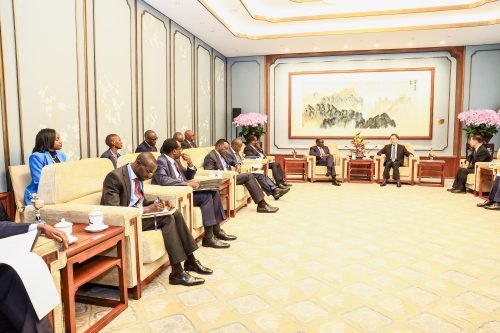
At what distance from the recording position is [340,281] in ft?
10.8

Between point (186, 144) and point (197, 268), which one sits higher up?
point (186, 144)

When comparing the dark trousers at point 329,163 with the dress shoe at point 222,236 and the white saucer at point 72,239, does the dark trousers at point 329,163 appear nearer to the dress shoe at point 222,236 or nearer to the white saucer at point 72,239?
the dress shoe at point 222,236

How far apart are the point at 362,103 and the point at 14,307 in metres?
9.44

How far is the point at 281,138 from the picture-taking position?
34.7 ft

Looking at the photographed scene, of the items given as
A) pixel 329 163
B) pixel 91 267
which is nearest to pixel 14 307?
pixel 91 267

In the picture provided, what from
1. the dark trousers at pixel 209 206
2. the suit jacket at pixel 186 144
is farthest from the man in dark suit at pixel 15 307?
the suit jacket at pixel 186 144

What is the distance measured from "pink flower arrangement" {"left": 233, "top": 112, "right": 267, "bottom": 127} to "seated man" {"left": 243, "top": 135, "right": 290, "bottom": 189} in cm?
110

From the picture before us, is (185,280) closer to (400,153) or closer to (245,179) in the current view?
(245,179)

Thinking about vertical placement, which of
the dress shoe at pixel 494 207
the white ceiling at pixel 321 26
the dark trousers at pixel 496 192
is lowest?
the dress shoe at pixel 494 207

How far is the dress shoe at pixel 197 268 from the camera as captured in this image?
3418mm

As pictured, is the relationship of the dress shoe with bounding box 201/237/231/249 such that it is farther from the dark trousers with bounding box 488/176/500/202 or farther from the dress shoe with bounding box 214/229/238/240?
the dark trousers with bounding box 488/176/500/202

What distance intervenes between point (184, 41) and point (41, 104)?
4.03 m

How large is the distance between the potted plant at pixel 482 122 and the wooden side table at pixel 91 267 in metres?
8.29

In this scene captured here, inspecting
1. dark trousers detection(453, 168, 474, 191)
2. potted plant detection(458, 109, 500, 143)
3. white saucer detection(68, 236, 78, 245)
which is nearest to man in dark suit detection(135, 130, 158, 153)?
white saucer detection(68, 236, 78, 245)
